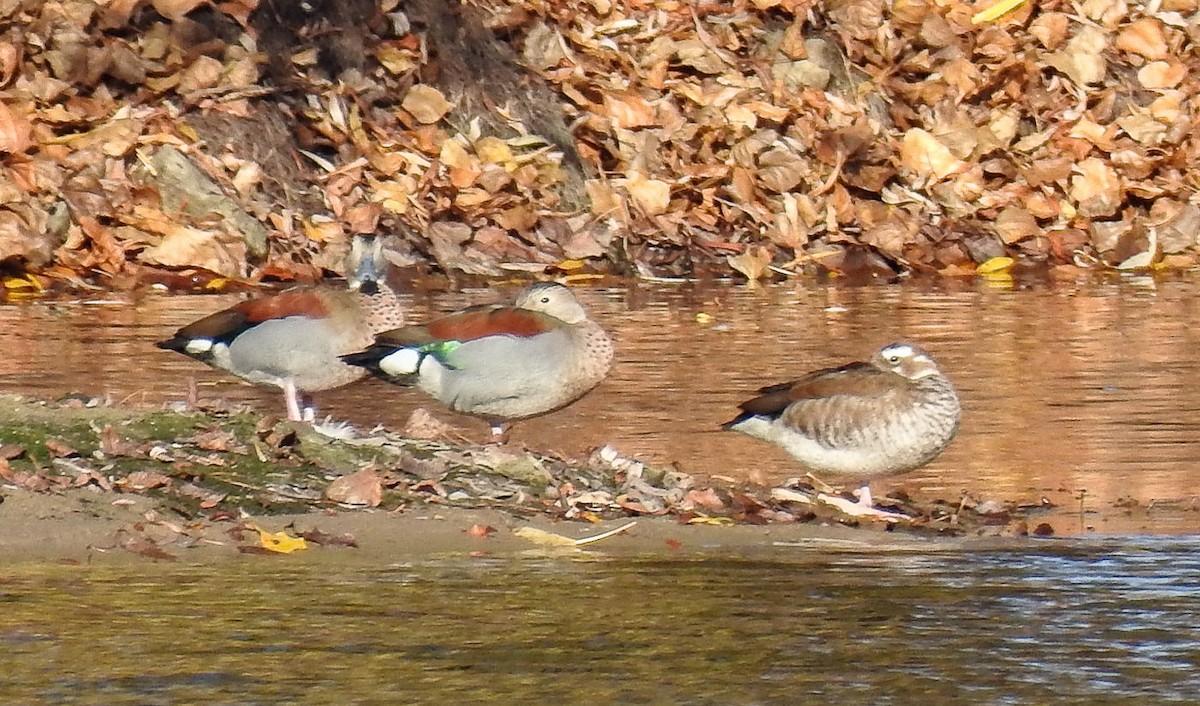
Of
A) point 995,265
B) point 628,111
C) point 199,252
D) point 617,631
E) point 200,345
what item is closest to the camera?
point 617,631

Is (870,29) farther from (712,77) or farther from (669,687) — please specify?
(669,687)

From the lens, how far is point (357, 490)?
23.7 feet

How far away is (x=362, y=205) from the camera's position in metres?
15.7

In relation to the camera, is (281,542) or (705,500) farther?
(705,500)

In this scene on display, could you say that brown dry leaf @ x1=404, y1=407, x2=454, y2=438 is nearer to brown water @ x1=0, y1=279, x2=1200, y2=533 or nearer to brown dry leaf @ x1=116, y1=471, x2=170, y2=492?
brown water @ x1=0, y1=279, x2=1200, y2=533

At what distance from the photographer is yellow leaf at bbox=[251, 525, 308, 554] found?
6.64 m

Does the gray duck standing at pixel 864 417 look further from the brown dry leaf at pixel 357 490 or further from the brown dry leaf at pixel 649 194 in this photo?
the brown dry leaf at pixel 649 194

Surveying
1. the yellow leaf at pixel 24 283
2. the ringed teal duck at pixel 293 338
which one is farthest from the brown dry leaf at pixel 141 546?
the yellow leaf at pixel 24 283

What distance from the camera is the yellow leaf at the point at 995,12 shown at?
19922 mm

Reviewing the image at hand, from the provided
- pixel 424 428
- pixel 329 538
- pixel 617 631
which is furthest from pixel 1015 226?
pixel 617 631

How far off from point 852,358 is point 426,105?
5434 mm

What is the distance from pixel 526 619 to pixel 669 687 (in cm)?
77

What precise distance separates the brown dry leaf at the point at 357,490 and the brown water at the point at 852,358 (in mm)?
1749

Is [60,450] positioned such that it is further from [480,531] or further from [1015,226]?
[1015,226]
